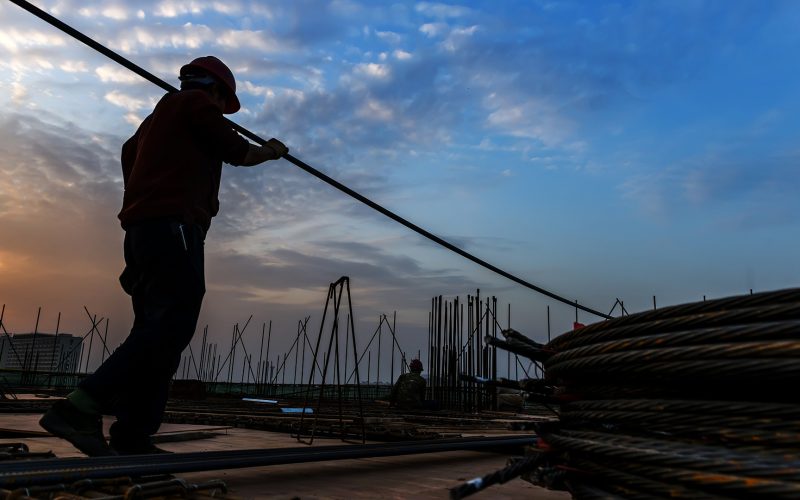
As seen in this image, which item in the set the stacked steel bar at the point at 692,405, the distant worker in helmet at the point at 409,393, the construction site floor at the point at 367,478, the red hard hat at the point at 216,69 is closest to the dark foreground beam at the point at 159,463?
the construction site floor at the point at 367,478

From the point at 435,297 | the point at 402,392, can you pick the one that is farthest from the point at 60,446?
the point at 435,297

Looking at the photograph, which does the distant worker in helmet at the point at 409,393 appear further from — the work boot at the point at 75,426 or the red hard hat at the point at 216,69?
the work boot at the point at 75,426

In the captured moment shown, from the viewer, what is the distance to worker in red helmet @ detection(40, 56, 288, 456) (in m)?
1.67

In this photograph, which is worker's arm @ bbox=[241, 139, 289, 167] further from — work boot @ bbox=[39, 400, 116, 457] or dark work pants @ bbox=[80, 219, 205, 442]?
work boot @ bbox=[39, 400, 116, 457]

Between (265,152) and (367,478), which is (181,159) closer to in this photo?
(265,152)

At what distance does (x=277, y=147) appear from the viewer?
7.20ft

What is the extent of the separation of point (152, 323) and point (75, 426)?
0.36m

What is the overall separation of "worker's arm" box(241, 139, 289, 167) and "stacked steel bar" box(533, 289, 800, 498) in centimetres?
136

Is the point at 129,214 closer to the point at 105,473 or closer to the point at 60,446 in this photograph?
the point at 105,473

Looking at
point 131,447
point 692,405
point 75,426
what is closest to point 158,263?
point 75,426

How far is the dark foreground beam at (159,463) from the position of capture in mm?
1229

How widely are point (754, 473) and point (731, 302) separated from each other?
0.31m

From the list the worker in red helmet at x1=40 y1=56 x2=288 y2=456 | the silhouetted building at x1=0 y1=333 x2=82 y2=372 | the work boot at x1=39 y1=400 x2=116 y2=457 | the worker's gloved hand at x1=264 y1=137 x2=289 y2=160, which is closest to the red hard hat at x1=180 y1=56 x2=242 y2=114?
the worker in red helmet at x1=40 y1=56 x2=288 y2=456

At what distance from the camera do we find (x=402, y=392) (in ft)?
26.8
